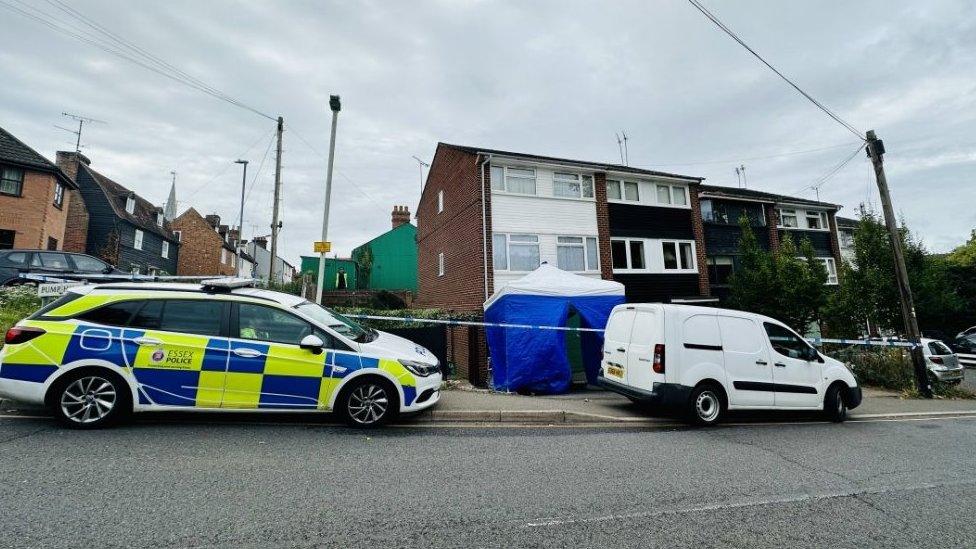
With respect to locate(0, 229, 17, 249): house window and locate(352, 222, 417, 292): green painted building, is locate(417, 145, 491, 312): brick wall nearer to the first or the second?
locate(352, 222, 417, 292): green painted building

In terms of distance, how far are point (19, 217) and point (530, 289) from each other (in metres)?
22.7

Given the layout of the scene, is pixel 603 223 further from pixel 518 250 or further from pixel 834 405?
pixel 834 405

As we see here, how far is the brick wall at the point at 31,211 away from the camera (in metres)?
18.1

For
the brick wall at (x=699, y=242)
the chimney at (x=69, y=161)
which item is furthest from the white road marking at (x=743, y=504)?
the chimney at (x=69, y=161)

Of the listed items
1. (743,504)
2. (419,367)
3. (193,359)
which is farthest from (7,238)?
(743,504)

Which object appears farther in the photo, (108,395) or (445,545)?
(108,395)

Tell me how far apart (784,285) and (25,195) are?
102 ft

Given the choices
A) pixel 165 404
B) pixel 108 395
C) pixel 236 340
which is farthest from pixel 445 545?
pixel 108 395

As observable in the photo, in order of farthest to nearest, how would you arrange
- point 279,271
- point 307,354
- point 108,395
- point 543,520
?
point 279,271 → point 307,354 → point 108,395 → point 543,520

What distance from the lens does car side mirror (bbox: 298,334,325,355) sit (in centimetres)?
518

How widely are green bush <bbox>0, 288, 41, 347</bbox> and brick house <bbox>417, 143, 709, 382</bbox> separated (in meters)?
9.26

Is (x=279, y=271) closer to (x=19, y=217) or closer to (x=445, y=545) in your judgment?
(x=19, y=217)

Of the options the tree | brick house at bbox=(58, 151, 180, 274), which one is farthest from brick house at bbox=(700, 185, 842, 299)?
brick house at bbox=(58, 151, 180, 274)

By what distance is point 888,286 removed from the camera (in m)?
13.3
